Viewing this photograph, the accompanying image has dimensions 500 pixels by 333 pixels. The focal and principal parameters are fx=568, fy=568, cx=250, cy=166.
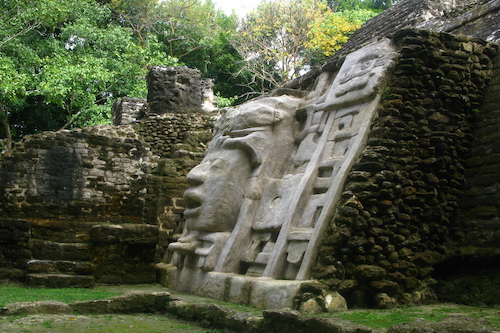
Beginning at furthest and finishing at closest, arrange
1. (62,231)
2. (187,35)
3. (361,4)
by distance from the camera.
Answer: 1. (361,4)
2. (187,35)
3. (62,231)

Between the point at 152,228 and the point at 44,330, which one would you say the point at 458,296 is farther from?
the point at 152,228

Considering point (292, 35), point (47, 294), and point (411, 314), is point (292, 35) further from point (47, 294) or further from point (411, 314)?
point (411, 314)

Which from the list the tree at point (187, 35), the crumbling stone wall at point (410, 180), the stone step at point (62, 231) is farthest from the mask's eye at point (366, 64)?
the tree at point (187, 35)

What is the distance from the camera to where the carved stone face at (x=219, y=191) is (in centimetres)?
697

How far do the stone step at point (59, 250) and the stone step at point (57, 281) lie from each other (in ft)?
2.12

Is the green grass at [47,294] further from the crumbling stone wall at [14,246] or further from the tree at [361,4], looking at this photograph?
the tree at [361,4]

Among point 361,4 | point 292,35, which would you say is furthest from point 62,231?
point 361,4

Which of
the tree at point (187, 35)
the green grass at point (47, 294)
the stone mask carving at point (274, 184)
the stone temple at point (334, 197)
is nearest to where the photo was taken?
the stone temple at point (334, 197)

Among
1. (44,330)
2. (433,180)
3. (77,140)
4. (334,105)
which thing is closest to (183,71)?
(77,140)

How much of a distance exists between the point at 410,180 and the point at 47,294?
4.23m

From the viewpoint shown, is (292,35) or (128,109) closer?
(128,109)

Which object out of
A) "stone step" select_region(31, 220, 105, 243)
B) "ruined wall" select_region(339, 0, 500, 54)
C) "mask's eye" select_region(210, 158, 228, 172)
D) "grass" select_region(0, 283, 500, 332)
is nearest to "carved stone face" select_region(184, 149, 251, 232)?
"mask's eye" select_region(210, 158, 228, 172)

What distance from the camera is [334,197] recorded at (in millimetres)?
5602

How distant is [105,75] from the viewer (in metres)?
17.9
